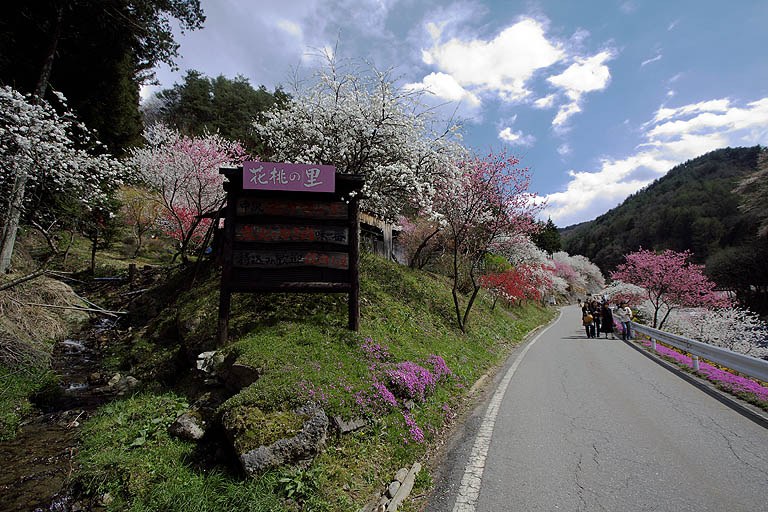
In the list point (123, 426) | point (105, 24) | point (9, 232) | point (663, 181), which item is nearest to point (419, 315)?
point (123, 426)

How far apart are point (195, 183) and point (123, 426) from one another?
761 inches

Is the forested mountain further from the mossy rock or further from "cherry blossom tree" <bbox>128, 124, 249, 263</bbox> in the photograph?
"cherry blossom tree" <bbox>128, 124, 249, 263</bbox>

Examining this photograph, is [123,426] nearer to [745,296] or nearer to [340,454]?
[340,454]

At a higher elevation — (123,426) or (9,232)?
(9,232)

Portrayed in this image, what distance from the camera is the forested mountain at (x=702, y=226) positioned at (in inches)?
1282

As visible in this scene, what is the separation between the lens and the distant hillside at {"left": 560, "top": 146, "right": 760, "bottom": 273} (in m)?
54.4

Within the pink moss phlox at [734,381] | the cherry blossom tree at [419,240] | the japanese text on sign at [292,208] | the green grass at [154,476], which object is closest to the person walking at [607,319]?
the pink moss phlox at [734,381]

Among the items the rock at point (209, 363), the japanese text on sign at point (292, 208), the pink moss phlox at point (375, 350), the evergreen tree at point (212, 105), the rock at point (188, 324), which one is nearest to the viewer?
the rock at point (209, 363)

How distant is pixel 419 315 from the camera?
10.1m

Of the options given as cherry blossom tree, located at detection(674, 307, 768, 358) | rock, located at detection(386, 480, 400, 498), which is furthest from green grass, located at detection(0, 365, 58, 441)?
cherry blossom tree, located at detection(674, 307, 768, 358)

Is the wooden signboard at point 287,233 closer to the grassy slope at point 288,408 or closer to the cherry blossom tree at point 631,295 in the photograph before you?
the grassy slope at point 288,408

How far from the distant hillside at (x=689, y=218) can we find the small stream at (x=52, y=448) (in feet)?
178

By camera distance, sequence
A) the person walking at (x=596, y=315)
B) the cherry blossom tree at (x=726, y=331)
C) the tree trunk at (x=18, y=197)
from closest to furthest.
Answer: the tree trunk at (x=18, y=197), the cherry blossom tree at (x=726, y=331), the person walking at (x=596, y=315)

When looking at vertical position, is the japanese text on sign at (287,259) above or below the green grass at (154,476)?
above
